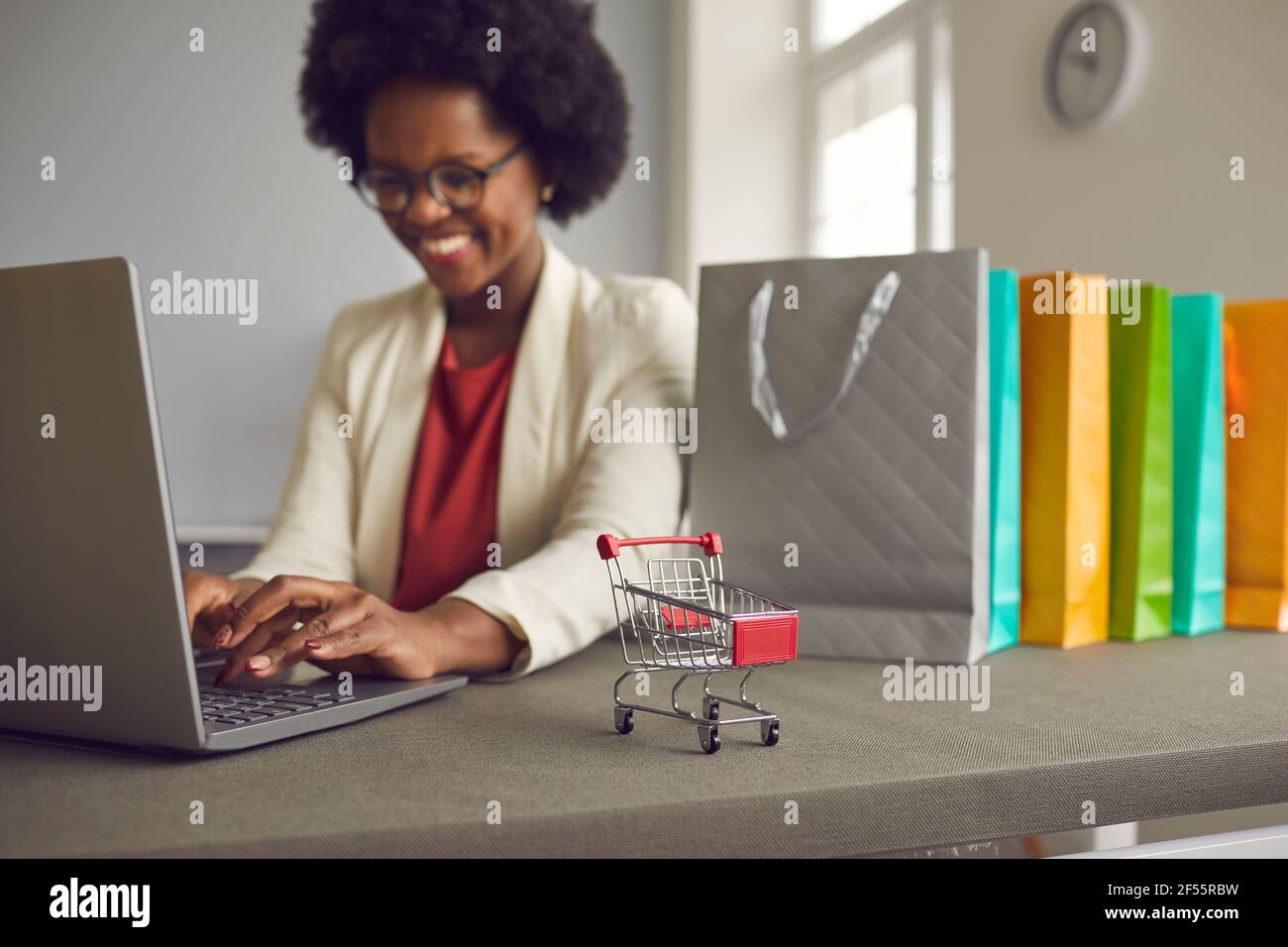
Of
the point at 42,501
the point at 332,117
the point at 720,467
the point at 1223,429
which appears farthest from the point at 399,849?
the point at 332,117

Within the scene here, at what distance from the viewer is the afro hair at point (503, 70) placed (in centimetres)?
116

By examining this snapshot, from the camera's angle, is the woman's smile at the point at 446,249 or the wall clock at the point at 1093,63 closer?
the woman's smile at the point at 446,249

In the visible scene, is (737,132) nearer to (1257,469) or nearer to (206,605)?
(1257,469)

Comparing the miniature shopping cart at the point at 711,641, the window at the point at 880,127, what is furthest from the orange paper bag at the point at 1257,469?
the window at the point at 880,127

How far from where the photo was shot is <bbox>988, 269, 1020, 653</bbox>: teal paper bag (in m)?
0.91

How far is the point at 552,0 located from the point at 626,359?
0.54m

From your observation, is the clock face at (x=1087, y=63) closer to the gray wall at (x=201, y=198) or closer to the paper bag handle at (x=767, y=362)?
the paper bag handle at (x=767, y=362)

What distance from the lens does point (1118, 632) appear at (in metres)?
0.98

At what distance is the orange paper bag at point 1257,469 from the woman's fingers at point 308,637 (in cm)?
84

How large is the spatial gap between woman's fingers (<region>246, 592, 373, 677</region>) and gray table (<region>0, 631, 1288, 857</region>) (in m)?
0.06

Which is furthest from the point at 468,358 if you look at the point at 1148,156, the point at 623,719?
the point at 1148,156

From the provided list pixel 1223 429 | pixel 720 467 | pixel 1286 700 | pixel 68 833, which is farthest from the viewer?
pixel 1223 429

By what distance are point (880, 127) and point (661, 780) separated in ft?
9.58

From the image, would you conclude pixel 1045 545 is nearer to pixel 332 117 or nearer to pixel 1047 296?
pixel 1047 296
